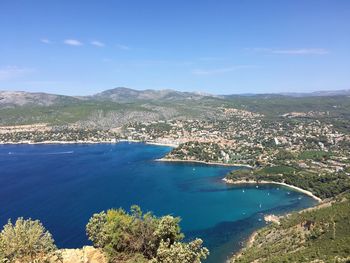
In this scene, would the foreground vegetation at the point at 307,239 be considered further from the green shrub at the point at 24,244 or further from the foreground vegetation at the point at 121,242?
the green shrub at the point at 24,244

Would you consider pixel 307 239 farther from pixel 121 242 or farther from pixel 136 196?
pixel 136 196

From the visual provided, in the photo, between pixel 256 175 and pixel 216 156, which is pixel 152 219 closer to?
pixel 256 175

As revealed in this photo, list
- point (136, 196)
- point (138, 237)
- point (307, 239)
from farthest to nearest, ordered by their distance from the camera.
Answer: point (136, 196)
point (307, 239)
point (138, 237)

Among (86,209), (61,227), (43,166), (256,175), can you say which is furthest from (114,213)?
(43,166)

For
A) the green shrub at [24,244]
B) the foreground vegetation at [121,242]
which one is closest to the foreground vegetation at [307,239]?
the foreground vegetation at [121,242]

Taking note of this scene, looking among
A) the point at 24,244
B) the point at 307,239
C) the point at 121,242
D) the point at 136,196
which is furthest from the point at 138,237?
the point at 136,196

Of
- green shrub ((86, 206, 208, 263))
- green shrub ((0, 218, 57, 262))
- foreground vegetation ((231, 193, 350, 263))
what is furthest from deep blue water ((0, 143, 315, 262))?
green shrub ((0, 218, 57, 262))
